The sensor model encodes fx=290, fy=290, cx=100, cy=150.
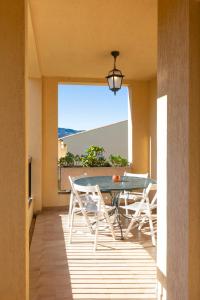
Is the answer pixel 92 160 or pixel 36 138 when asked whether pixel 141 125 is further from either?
pixel 36 138

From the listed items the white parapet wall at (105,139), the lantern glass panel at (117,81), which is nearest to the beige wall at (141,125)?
the lantern glass panel at (117,81)

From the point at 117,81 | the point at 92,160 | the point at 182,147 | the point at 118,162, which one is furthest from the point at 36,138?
the point at 182,147

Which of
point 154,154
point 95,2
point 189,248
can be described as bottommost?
point 189,248

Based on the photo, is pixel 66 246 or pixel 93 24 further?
pixel 66 246

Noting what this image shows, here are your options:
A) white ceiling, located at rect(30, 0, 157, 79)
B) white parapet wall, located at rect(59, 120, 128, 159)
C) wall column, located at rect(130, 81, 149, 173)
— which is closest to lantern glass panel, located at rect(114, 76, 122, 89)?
white ceiling, located at rect(30, 0, 157, 79)

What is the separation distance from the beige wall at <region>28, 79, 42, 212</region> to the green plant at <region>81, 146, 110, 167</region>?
1021 millimetres

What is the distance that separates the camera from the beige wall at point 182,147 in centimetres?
182

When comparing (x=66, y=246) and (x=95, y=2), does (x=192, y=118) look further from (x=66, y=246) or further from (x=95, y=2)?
(x=66, y=246)

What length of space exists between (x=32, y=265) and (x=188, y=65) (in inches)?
102

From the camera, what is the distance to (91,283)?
278 centimetres

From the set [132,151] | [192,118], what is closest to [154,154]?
[132,151]

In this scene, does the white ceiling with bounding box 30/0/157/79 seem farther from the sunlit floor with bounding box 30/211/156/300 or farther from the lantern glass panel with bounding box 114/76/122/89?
the sunlit floor with bounding box 30/211/156/300

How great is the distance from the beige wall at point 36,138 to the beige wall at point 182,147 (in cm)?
396

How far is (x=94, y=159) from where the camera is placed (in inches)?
249
